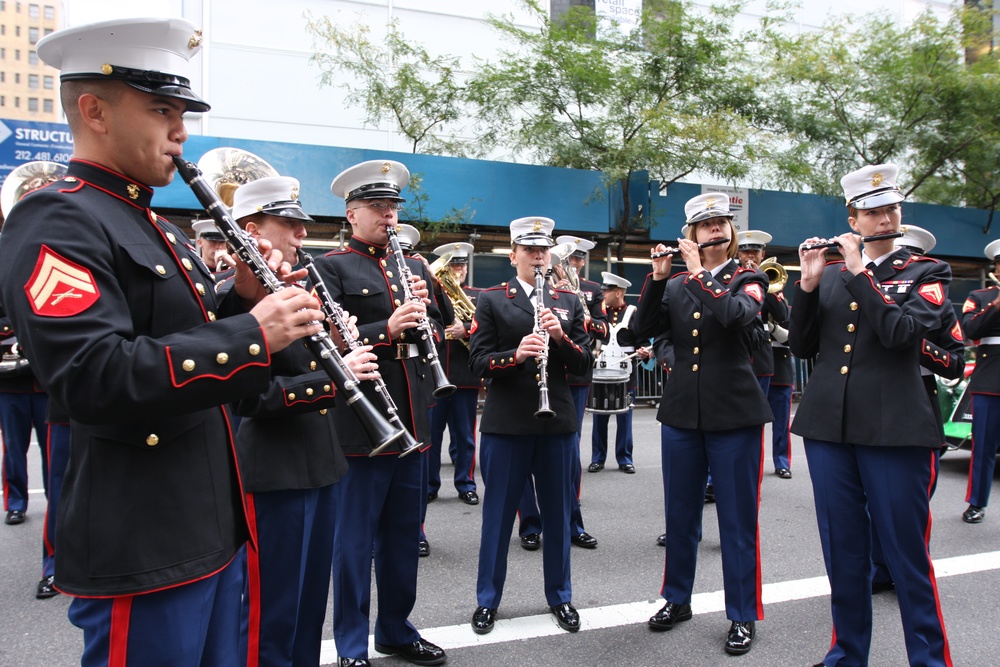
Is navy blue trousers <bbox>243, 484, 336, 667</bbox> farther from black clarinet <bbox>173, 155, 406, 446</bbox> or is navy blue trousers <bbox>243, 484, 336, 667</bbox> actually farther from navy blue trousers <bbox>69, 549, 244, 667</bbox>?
navy blue trousers <bbox>69, 549, 244, 667</bbox>

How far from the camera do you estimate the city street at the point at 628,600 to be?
3.87 m

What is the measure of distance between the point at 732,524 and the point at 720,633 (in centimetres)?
59

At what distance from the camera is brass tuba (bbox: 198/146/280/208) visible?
3.58 meters

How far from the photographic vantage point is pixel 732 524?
4.14m

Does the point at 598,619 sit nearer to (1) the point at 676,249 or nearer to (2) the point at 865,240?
(1) the point at 676,249

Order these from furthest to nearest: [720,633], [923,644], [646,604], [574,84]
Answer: [574,84] < [646,604] < [720,633] < [923,644]

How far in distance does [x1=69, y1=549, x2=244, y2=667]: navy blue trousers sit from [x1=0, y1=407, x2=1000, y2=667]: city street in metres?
2.07

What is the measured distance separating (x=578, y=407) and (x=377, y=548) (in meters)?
3.58

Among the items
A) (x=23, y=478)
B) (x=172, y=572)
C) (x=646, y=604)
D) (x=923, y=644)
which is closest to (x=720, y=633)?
(x=646, y=604)

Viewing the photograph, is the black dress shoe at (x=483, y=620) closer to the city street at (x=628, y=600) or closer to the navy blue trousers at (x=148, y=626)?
the city street at (x=628, y=600)

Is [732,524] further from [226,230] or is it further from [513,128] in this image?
[513,128]

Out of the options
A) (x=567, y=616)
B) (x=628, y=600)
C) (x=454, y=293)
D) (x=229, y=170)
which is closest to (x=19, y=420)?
(x=229, y=170)

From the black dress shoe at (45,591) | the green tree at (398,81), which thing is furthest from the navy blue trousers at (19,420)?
the green tree at (398,81)

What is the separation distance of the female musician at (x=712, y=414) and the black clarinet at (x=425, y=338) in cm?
131
